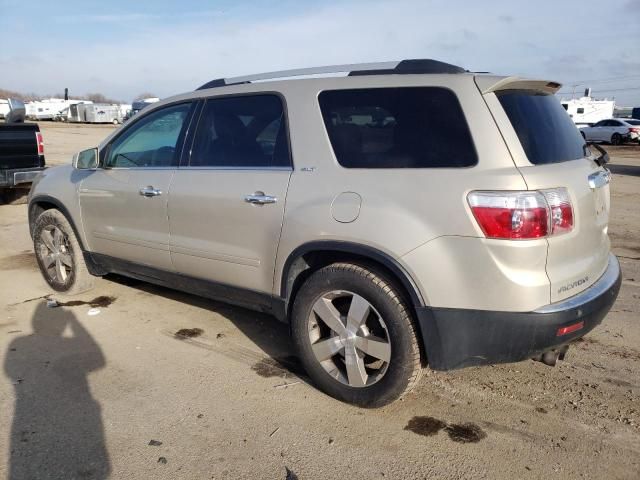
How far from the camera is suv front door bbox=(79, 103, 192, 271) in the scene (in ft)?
13.3

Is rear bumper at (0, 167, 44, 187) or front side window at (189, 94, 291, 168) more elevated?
front side window at (189, 94, 291, 168)

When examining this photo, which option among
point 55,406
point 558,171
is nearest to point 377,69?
point 558,171

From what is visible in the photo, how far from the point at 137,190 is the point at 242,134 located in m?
1.07

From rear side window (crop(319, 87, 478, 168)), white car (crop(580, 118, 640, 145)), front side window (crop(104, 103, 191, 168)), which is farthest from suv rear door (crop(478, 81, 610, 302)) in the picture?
white car (crop(580, 118, 640, 145))

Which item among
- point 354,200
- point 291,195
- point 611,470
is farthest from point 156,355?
point 611,470

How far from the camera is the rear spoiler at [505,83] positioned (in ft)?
9.10

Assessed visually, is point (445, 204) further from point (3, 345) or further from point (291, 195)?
point (3, 345)

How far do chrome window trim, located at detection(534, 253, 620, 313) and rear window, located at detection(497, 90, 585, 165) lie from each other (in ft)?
2.32

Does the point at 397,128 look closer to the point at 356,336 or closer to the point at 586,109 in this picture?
the point at 356,336

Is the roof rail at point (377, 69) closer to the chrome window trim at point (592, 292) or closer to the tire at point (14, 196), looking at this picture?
the chrome window trim at point (592, 292)

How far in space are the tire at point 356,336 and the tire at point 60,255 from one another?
8.60ft

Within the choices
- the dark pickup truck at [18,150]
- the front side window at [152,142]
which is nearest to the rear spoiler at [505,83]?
the front side window at [152,142]

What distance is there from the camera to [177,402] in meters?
3.24

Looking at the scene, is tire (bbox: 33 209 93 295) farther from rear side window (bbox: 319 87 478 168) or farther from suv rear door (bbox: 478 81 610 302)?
suv rear door (bbox: 478 81 610 302)
